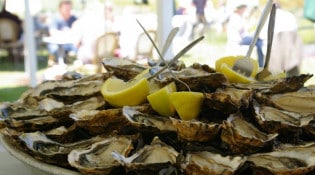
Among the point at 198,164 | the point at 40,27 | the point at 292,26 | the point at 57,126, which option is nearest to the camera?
the point at 198,164

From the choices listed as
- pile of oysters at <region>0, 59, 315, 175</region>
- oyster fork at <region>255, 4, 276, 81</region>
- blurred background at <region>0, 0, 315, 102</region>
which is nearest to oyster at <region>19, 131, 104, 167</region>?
pile of oysters at <region>0, 59, 315, 175</region>

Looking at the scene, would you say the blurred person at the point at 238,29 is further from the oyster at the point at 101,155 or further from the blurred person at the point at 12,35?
the oyster at the point at 101,155

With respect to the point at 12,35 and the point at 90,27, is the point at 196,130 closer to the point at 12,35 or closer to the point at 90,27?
the point at 90,27

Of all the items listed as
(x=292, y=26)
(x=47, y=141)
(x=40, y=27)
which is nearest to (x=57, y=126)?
(x=47, y=141)

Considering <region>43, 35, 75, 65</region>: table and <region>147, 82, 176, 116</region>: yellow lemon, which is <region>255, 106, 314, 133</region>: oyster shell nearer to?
<region>147, 82, 176, 116</region>: yellow lemon

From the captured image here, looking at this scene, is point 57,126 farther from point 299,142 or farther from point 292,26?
point 292,26

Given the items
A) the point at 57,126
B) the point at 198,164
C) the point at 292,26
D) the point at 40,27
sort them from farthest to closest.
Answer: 1. the point at 40,27
2. the point at 292,26
3. the point at 57,126
4. the point at 198,164

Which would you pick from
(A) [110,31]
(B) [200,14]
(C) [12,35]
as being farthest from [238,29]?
(C) [12,35]
